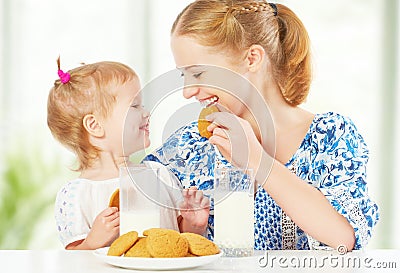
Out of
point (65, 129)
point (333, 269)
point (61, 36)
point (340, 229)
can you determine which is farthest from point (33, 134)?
point (333, 269)

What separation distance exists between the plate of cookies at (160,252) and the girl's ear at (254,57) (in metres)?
0.66

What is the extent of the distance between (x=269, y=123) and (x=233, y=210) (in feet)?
1.52

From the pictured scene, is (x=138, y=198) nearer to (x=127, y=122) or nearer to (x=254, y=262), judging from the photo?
(x=254, y=262)

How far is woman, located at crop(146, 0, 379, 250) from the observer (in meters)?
1.49

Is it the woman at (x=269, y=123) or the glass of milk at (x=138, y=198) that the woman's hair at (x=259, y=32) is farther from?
the glass of milk at (x=138, y=198)

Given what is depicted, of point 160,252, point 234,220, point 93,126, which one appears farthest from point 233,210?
point 93,126

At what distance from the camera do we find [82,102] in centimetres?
195

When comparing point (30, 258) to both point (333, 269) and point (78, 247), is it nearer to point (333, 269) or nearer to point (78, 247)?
point (78, 247)

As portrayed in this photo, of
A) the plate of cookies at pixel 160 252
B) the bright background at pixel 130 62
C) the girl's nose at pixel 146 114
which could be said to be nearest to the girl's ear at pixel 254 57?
the girl's nose at pixel 146 114

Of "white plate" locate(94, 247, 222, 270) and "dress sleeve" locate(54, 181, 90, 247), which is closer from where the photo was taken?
"white plate" locate(94, 247, 222, 270)

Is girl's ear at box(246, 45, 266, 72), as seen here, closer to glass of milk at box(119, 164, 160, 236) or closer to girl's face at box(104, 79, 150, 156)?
girl's face at box(104, 79, 150, 156)

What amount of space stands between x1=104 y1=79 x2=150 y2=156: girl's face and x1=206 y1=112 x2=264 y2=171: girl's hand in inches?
15.7

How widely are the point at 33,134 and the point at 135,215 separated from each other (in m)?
2.04

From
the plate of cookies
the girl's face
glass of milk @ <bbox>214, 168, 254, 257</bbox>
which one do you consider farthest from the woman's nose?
the plate of cookies
